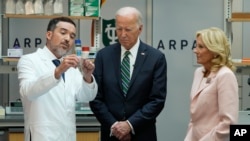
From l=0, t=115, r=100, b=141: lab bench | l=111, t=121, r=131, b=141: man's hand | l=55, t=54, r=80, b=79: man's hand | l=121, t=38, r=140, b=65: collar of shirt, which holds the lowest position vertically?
l=0, t=115, r=100, b=141: lab bench

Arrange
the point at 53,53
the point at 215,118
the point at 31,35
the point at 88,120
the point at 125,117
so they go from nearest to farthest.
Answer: the point at 215,118 < the point at 53,53 < the point at 125,117 < the point at 88,120 < the point at 31,35

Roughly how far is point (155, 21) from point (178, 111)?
989mm

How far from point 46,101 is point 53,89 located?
74mm

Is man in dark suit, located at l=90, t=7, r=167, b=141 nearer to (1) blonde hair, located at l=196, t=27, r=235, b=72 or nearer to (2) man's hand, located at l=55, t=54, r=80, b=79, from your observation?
(1) blonde hair, located at l=196, t=27, r=235, b=72

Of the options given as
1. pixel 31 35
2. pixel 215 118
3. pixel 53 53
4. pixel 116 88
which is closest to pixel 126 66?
pixel 116 88

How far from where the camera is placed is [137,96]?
2775mm

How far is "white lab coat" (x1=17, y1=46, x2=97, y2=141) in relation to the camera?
94.0 inches

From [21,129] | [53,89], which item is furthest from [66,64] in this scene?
[21,129]

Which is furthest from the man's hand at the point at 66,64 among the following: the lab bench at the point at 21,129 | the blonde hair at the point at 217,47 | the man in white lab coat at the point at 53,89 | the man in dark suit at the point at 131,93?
the lab bench at the point at 21,129

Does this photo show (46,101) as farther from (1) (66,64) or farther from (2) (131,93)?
(2) (131,93)

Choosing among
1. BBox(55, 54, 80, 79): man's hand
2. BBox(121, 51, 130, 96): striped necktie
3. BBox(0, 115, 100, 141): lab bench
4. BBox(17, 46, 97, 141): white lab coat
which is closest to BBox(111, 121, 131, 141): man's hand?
BBox(121, 51, 130, 96): striped necktie

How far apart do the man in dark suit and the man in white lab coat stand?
277 mm

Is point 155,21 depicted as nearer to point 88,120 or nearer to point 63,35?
point 88,120

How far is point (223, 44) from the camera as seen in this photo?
94.9 inches
